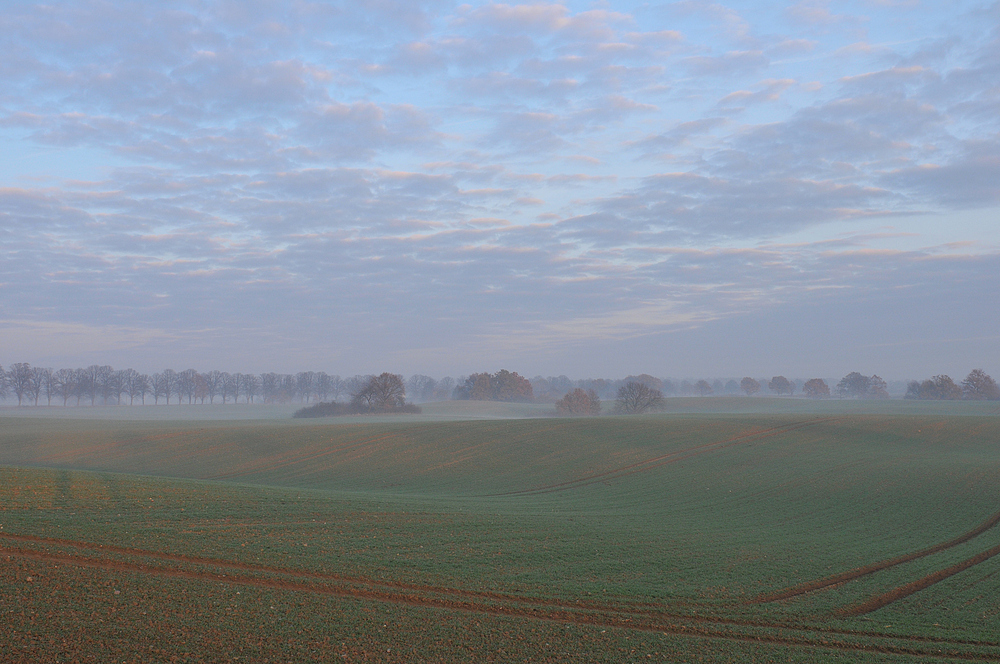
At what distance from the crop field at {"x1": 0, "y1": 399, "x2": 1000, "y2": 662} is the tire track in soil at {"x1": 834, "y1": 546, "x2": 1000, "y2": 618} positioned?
0.27ft

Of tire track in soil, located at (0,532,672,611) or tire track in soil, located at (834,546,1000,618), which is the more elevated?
tire track in soil, located at (0,532,672,611)

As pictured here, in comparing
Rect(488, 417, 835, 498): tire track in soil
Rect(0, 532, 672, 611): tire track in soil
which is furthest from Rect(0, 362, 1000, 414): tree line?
Rect(0, 532, 672, 611): tire track in soil

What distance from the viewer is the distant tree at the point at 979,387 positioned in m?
127

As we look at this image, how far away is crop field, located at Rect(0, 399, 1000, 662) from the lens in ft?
36.6

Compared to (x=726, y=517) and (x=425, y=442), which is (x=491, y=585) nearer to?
(x=726, y=517)

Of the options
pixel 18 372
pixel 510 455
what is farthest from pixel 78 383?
pixel 510 455

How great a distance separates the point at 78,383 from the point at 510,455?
5792 inches

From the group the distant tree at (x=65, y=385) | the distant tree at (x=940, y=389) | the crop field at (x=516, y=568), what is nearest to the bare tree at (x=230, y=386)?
the distant tree at (x=65, y=385)

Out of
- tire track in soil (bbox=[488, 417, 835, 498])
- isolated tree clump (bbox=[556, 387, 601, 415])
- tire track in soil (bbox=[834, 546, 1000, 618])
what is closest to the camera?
tire track in soil (bbox=[834, 546, 1000, 618])

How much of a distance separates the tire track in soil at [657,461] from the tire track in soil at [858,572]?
1869cm

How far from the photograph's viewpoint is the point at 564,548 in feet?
61.9

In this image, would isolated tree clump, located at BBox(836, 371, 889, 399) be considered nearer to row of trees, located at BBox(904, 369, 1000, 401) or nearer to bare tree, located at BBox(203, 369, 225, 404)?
row of trees, located at BBox(904, 369, 1000, 401)

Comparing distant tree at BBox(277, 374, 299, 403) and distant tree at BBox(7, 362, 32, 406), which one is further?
distant tree at BBox(277, 374, 299, 403)

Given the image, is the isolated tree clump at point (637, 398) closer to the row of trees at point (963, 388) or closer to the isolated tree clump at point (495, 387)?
the isolated tree clump at point (495, 387)
